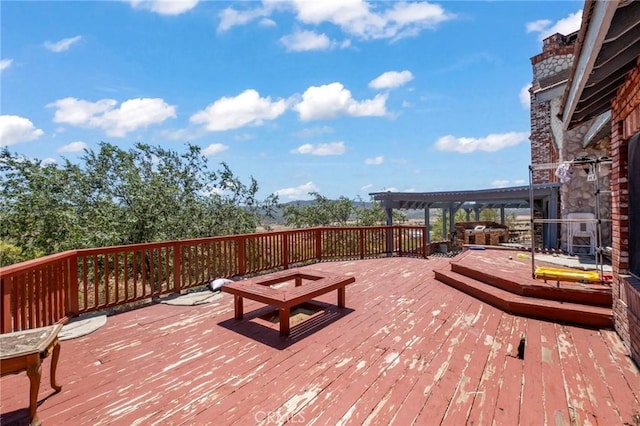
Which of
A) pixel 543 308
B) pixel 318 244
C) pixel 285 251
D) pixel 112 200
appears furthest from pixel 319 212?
pixel 543 308

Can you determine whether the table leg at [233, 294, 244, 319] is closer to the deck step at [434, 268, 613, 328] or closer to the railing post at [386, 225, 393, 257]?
the deck step at [434, 268, 613, 328]

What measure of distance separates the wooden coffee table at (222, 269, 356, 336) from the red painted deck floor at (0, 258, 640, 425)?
23 centimetres

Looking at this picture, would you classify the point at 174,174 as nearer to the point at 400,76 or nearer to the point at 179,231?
the point at 179,231

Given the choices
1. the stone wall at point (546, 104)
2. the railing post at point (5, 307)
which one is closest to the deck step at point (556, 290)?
the railing post at point (5, 307)

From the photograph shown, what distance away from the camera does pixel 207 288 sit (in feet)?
16.7

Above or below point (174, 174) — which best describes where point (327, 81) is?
above

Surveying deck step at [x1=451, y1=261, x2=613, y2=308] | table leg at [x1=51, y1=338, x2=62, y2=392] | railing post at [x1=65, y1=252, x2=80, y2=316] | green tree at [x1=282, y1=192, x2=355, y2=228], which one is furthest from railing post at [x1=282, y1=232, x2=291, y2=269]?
green tree at [x1=282, y1=192, x2=355, y2=228]

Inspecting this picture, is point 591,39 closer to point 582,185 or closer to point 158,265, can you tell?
point 158,265

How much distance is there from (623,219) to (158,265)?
5.69m

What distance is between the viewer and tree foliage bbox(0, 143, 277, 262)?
790cm

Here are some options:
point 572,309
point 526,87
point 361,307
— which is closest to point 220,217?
point 361,307

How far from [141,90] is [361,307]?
38.0 ft

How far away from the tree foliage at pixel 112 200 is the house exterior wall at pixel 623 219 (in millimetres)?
9584

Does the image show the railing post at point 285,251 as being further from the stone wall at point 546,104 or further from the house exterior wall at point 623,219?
the stone wall at point 546,104
